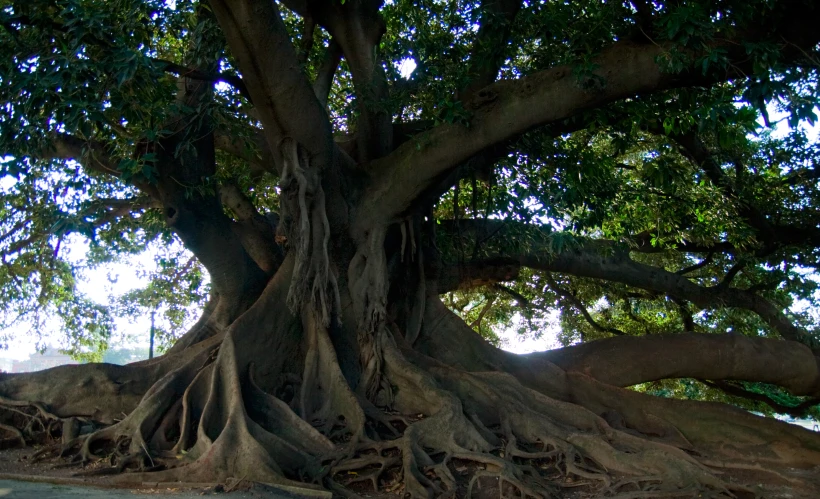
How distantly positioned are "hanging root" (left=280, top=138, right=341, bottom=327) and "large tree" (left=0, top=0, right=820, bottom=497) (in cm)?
3

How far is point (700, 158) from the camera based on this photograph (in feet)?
32.9

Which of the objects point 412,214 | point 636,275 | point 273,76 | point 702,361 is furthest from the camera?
point 636,275

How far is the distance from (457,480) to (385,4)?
613cm

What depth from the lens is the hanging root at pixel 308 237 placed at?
7.25m

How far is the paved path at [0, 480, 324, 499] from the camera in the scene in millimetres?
4871

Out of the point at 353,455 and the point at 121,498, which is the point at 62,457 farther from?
the point at 353,455

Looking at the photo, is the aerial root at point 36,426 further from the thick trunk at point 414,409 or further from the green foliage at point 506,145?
the green foliage at point 506,145

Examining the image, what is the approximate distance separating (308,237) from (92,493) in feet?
10.4

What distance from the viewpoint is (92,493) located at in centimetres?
509

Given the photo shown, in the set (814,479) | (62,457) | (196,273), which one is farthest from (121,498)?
(196,273)

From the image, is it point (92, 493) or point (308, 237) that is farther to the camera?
point (308, 237)

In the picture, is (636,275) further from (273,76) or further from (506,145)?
(273,76)

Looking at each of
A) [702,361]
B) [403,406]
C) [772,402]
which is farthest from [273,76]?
[772,402]

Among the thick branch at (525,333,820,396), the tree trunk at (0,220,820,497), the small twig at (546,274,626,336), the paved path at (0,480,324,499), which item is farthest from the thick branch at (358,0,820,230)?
the small twig at (546,274,626,336)
